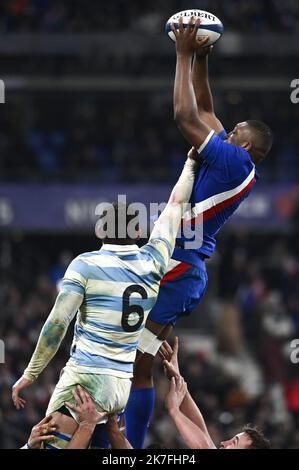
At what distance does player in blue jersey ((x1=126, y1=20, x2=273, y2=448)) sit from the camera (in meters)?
8.31

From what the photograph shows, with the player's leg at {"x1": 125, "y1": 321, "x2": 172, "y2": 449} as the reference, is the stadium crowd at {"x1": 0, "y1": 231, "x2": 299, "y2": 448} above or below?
below

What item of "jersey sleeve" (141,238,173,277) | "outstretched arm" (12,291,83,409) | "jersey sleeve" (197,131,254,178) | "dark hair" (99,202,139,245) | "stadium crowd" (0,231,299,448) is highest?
"jersey sleeve" (197,131,254,178)

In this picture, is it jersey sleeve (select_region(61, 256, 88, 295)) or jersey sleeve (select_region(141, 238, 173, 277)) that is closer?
jersey sleeve (select_region(61, 256, 88, 295))

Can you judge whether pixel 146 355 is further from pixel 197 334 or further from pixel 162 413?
pixel 197 334

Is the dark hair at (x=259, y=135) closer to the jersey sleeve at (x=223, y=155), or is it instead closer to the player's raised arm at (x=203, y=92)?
the jersey sleeve at (x=223, y=155)

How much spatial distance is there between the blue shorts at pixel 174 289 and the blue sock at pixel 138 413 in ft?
1.84

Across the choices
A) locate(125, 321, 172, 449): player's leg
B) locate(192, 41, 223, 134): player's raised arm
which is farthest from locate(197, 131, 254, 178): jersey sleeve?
locate(125, 321, 172, 449): player's leg

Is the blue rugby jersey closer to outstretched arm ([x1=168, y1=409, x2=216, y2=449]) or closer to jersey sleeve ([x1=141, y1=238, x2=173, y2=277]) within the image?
jersey sleeve ([x1=141, y1=238, x2=173, y2=277])

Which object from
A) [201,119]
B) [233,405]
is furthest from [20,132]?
[201,119]

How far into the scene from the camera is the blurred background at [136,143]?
72.5ft

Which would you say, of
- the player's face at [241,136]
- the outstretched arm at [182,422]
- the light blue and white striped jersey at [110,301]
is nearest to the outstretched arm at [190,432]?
the outstretched arm at [182,422]

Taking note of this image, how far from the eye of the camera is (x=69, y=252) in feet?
84.2

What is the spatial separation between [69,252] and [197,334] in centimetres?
438
